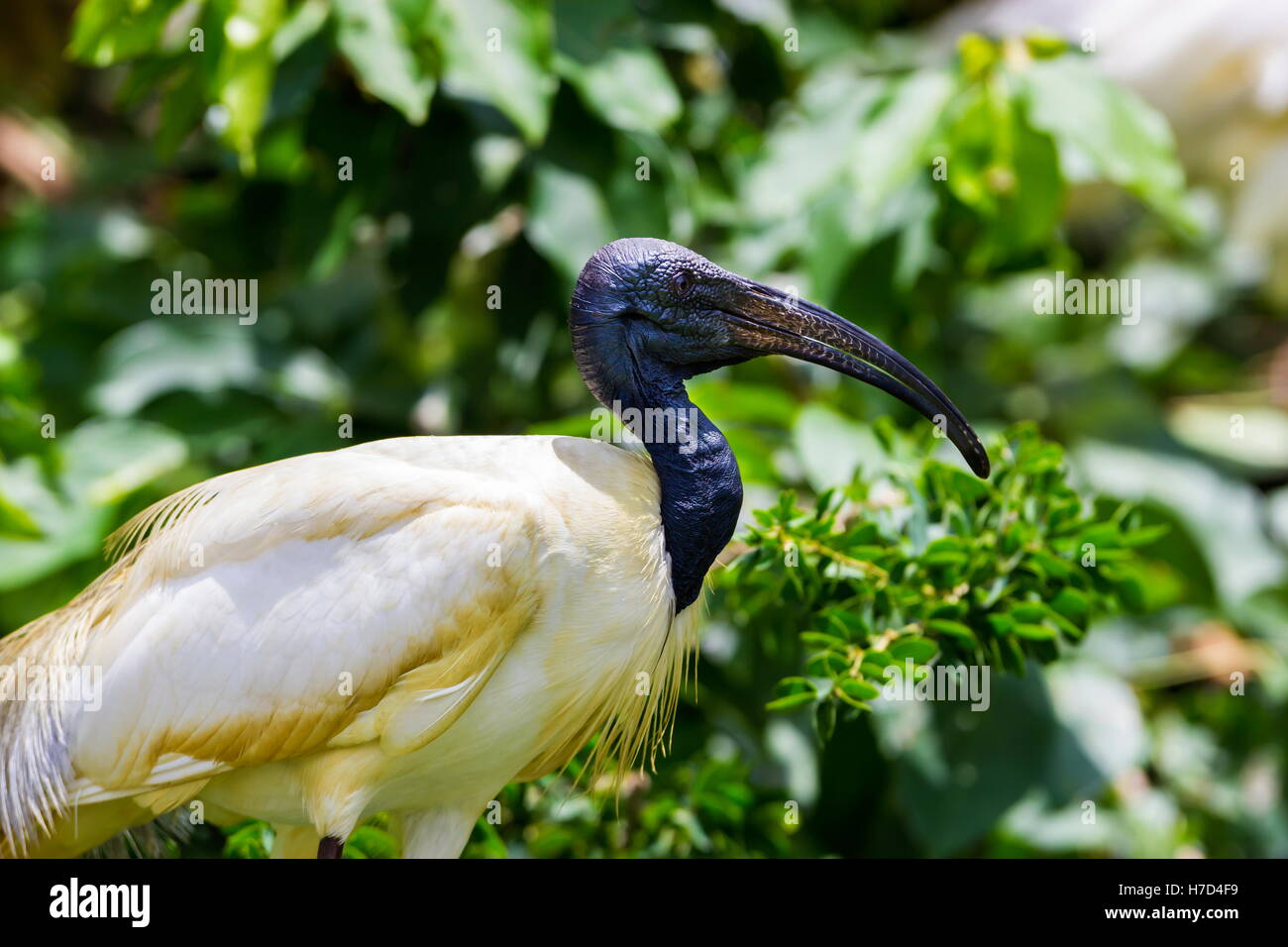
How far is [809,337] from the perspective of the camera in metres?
2.14

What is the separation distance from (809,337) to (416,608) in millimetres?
718

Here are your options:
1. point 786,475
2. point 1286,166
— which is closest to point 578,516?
point 786,475

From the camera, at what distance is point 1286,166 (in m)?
4.73

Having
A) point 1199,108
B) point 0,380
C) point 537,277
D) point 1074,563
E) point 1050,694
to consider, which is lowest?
point 1050,694

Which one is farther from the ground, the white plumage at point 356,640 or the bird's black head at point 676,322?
the bird's black head at point 676,322

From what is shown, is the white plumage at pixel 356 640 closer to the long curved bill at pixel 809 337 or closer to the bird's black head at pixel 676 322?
the bird's black head at pixel 676 322

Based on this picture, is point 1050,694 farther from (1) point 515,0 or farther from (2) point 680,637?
(1) point 515,0

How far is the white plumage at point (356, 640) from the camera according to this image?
198cm

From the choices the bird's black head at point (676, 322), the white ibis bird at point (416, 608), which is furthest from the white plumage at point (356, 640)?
the bird's black head at point (676, 322)

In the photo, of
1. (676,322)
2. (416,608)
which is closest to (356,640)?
(416,608)

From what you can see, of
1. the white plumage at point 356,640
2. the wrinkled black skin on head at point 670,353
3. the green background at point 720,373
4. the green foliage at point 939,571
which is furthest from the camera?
the green background at point 720,373

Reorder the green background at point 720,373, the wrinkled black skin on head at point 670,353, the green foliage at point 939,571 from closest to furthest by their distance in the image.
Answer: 1. the wrinkled black skin on head at point 670,353
2. the green foliage at point 939,571
3. the green background at point 720,373

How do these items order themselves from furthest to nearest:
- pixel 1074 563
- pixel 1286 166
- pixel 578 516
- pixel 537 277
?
pixel 1286 166 → pixel 537 277 → pixel 1074 563 → pixel 578 516

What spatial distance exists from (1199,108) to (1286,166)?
35 centimetres
